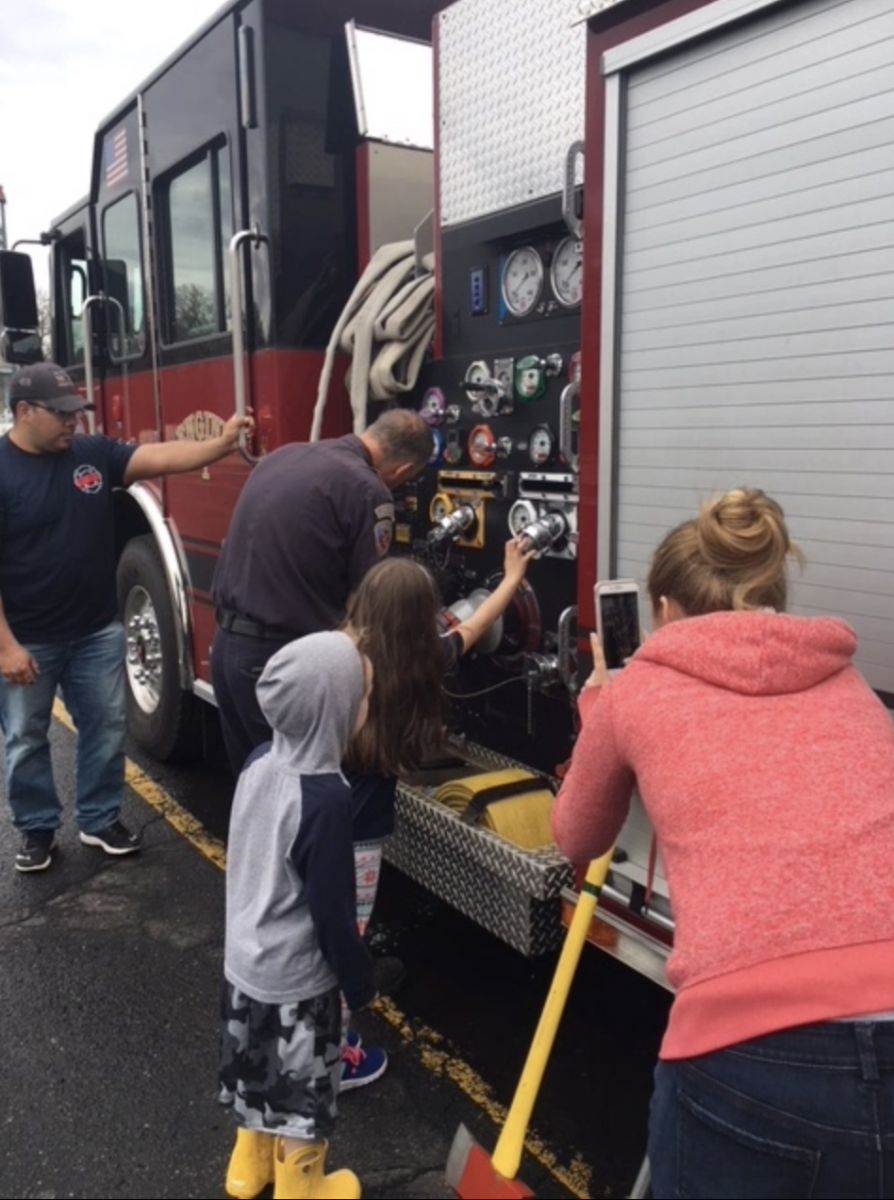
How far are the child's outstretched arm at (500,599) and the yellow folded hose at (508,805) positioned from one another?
0.43 m

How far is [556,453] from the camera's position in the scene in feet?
10.0

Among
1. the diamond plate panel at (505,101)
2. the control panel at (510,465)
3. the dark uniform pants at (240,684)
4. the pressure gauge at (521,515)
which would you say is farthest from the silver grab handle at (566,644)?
the diamond plate panel at (505,101)

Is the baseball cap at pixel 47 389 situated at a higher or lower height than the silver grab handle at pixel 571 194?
lower

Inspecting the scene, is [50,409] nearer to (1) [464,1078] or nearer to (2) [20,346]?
(2) [20,346]

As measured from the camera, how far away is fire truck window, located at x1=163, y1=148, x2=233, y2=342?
4.11 m

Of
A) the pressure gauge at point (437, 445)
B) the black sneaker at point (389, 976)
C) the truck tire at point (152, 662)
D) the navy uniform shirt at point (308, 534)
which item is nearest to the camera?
the navy uniform shirt at point (308, 534)

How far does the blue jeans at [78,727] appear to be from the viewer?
4055 millimetres

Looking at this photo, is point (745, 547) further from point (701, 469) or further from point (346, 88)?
point (346, 88)

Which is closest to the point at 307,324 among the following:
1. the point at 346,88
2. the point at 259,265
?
the point at 259,265

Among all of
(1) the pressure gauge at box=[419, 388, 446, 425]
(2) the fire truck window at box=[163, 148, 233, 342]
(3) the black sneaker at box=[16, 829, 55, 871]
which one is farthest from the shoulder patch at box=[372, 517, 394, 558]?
(3) the black sneaker at box=[16, 829, 55, 871]

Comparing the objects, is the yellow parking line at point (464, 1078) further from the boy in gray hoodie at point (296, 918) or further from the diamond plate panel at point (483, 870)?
the boy in gray hoodie at point (296, 918)

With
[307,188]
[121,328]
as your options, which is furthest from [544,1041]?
[121,328]

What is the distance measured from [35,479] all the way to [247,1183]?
2.55 m

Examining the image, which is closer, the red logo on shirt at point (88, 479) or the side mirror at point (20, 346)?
the red logo on shirt at point (88, 479)
